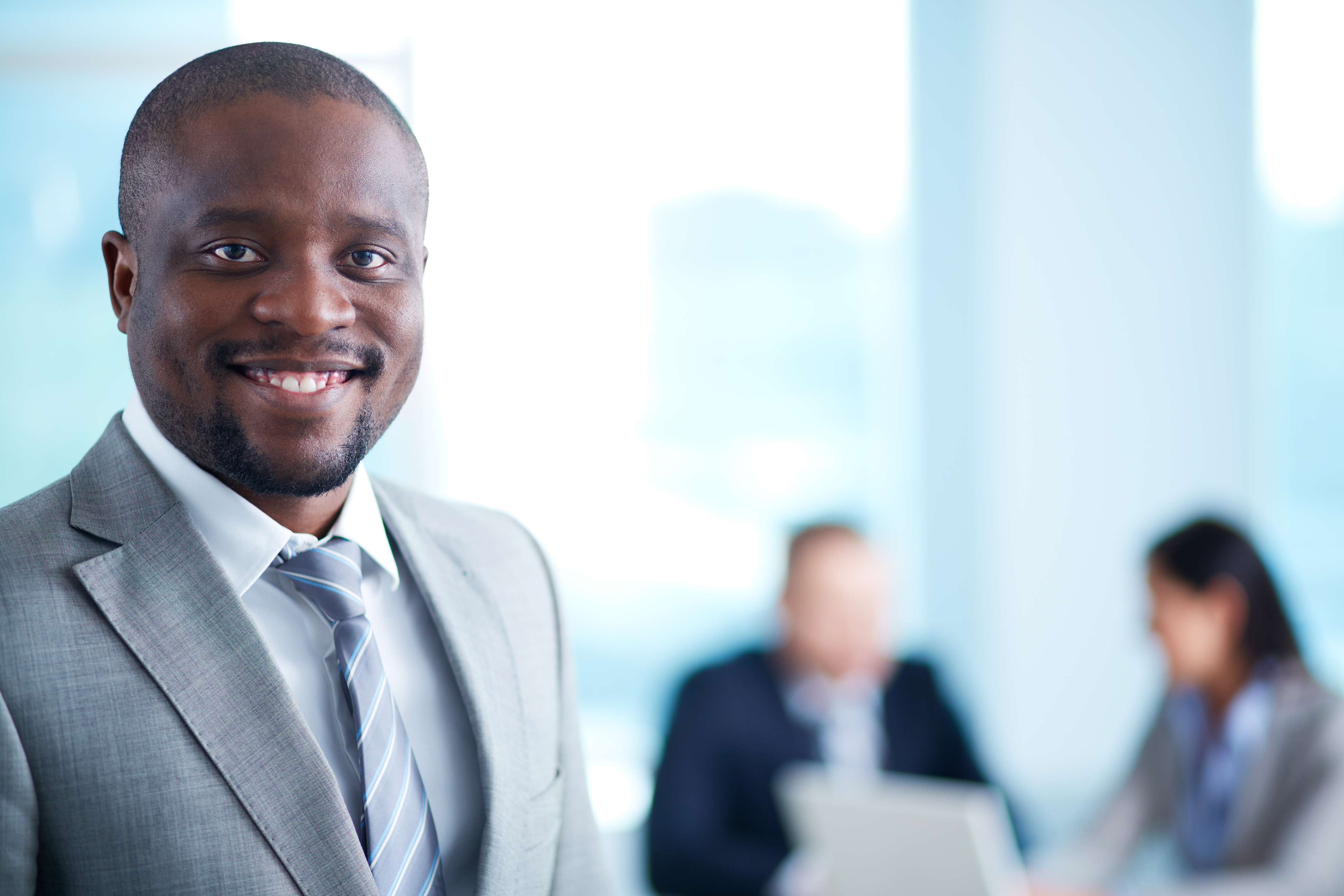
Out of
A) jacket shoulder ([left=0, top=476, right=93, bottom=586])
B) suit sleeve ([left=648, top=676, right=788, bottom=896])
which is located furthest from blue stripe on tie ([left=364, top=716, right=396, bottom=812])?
→ suit sleeve ([left=648, top=676, right=788, bottom=896])

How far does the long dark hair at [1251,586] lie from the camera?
2180mm

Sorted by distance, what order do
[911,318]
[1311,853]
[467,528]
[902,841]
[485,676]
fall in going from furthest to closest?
1. [911,318]
2. [1311,853]
3. [902,841]
4. [467,528]
5. [485,676]

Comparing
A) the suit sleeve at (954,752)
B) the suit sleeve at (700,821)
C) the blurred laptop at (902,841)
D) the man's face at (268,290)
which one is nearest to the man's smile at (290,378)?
the man's face at (268,290)

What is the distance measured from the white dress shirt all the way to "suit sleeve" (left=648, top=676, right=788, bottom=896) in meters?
1.56

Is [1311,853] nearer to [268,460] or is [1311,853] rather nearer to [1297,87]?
[268,460]

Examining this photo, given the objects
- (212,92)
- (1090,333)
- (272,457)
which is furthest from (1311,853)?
(212,92)

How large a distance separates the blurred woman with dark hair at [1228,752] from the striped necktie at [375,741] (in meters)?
1.77

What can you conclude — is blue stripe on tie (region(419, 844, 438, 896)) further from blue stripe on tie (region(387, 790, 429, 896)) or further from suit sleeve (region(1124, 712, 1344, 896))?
suit sleeve (region(1124, 712, 1344, 896))

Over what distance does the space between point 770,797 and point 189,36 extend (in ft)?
8.27

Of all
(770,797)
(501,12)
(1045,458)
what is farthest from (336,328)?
(1045,458)

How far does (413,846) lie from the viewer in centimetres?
65

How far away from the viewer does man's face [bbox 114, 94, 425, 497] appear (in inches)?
23.1

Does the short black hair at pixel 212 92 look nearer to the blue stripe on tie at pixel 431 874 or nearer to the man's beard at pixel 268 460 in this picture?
the man's beard at pixel 268 460

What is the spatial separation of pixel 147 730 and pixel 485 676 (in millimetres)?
236
